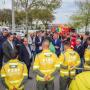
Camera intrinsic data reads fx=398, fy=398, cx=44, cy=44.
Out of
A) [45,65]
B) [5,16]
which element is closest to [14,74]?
[45,65]

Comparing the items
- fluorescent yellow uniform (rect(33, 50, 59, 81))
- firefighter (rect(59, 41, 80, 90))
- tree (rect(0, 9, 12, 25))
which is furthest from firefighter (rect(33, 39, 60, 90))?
tree (rect(0, 9, 12, 25))

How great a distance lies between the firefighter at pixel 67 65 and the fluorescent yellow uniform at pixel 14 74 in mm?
1551

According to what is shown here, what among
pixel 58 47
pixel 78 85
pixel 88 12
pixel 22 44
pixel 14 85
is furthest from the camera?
pixel 88 12

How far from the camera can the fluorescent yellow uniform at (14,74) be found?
7.86m

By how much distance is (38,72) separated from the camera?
324 inches

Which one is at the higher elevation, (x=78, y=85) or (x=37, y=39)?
(x=78, y=85)

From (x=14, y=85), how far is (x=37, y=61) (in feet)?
2.37

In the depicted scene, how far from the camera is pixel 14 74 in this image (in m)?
7.86

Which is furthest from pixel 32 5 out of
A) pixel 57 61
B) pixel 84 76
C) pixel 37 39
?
pixel 84 76

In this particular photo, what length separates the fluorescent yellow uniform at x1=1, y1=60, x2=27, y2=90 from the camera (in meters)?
7.86

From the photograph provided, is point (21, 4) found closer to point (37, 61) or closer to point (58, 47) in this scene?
point (58, 47)

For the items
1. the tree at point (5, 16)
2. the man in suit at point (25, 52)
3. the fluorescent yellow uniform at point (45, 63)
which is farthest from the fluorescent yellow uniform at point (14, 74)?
the tree at point (5, 16)

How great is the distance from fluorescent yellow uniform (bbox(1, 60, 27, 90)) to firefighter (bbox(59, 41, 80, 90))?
1551mm

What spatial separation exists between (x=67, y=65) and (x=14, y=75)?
1821 millimetres
